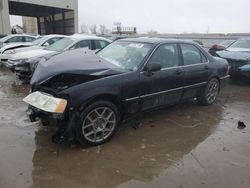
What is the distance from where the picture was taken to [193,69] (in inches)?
225

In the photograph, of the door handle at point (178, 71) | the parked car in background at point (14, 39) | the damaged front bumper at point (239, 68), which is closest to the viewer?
the door handle at point (178, 71)

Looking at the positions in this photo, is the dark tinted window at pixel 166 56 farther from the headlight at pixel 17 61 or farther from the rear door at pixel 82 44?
the headlight at pixel 17 61

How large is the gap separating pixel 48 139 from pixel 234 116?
3.96m

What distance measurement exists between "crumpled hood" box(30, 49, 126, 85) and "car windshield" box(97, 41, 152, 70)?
0.25 meters

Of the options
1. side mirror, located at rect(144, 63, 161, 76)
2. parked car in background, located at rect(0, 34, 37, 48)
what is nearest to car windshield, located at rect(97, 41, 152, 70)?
side mirror, located at rect(144, 63, 161, 76)

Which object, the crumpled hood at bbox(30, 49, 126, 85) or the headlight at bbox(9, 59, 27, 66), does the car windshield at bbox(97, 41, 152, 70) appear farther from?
the headlight at bbox(9, 59, 27, 66)

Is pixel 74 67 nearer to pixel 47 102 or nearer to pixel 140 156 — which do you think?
pixel 47 102

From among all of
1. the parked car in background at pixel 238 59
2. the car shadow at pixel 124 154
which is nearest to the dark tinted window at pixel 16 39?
the parked car in background at pixel 238 59

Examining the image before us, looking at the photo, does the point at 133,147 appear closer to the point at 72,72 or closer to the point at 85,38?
the point at 72,72

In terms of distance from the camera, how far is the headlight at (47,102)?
3719 mm

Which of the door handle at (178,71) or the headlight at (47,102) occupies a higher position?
the door handle at (178,71)

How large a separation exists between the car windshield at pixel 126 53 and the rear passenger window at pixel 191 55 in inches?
37.9

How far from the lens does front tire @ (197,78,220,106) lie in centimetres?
632

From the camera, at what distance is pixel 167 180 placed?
3350mm
